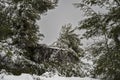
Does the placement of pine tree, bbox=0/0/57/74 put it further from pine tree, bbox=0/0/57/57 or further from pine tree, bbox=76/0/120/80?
pine tree, bbox=76/0/120/80

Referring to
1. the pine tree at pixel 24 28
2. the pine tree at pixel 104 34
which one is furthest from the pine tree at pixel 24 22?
the pine tree at pixel 104 34

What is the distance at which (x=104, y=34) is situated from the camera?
46.1ft

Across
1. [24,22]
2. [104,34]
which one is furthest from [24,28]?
[104,34]

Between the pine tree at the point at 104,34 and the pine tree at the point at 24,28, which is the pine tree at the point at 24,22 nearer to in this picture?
the pine tree at the point at 24,28

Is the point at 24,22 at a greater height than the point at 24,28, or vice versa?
the point at 24,22

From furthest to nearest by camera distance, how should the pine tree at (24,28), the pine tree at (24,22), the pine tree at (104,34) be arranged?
the pine tree at (24,22)
the pine tree at (24,28)
the pine tree at (104,34)

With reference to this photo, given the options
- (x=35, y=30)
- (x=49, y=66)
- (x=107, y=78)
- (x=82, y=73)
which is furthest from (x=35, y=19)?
(x=107, y=78)

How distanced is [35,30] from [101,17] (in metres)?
6.50

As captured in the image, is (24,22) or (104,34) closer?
(104,34)

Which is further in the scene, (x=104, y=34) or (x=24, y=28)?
(x=24, y=28)

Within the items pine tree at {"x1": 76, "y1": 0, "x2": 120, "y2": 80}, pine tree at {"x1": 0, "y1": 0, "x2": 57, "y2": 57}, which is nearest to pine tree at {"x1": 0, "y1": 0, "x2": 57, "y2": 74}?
pine tree at {"x1": 0, "y1": 0, "x2": 57, "y2": 57}

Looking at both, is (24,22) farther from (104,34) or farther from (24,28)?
(104,34)

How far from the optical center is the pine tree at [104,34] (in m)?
12.9

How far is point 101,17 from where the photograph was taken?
1412 cm
